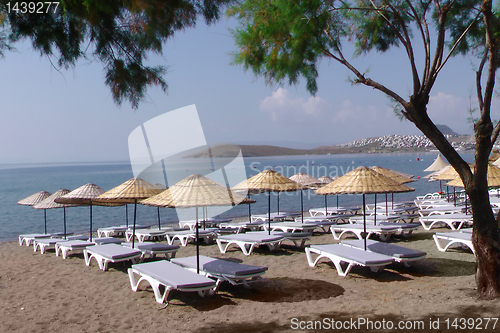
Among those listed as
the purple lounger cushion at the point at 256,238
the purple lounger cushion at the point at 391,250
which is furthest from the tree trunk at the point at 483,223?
the purple lounger cushion at the point at 256,238

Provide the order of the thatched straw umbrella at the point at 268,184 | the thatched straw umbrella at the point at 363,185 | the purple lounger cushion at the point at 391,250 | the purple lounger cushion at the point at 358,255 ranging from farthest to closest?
the thatched straw umbrella at the point at 268,184
the thatched straw umbrella at the point at 363,185
the purple lounger cushion at the point at 391,250
the purple lounger cushion at the point at 358,255

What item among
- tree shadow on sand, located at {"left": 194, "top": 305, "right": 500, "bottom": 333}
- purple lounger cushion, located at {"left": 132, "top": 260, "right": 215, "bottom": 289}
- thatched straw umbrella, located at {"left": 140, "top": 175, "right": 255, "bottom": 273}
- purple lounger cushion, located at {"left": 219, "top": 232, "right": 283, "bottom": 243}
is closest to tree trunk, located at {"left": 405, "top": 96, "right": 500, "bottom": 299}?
tree shadow on sand, located at {"left": 194, "top": 305, "right": 500, "bottom": 333}

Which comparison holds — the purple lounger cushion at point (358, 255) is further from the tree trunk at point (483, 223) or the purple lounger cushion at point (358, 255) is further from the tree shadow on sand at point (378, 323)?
the tree shadow on sand at point (378, 323)

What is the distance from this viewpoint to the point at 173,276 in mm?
5910

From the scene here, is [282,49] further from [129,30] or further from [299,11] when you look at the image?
[129,30]

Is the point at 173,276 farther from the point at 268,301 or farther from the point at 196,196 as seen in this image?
the point at 268,301

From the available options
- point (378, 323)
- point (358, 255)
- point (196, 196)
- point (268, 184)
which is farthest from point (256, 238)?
point (378, 323)

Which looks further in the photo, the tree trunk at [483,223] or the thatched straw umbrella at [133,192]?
the thatched straw umbrella at [133,192]

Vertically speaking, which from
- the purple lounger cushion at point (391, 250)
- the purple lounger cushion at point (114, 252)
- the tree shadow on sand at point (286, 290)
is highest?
the purple lounger cushion at point (391, 250)

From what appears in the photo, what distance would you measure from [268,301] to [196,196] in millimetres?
1926

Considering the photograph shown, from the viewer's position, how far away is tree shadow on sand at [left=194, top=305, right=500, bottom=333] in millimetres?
4168

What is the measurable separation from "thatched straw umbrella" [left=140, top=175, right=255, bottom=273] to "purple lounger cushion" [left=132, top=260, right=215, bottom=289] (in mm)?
414

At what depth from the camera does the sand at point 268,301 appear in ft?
15.6

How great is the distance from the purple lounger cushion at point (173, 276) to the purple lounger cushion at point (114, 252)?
5.40ft
